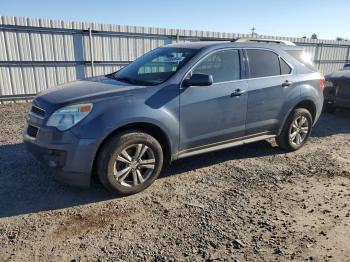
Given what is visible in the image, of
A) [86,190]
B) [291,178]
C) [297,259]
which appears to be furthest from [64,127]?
[291,178]

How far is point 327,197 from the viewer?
12.9 feet

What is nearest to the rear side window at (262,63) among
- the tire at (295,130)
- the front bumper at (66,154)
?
the tire at (295,130)

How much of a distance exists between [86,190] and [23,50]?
7158 millimetres

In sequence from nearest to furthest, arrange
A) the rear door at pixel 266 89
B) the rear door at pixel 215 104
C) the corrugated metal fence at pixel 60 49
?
the rear door at pixel 215 104 < the rear door at pixel 266 89 < the corrugated metal fence at pixel 60 49

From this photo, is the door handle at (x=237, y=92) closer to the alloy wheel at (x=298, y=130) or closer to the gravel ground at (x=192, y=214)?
the gravel ground at (x=192, y=214)

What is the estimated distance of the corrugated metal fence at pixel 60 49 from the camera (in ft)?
30.3

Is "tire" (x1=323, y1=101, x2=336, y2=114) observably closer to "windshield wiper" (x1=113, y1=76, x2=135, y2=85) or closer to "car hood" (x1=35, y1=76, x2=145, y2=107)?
"windshield wiper" (x1=113, y1=76, x2=135, y2=85)

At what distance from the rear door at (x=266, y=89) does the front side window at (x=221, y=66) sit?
0.79 feet

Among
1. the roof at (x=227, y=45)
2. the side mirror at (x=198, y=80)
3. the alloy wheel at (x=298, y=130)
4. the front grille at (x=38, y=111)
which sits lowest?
the alloy wheel at (x=298, y=130)

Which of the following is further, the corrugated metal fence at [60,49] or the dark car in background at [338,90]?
the corrugated metal fence at [60,49]

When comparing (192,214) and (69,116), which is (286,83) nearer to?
(192,214)

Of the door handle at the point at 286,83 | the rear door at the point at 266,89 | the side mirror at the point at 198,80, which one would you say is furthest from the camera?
the door handle at the point at 286,83

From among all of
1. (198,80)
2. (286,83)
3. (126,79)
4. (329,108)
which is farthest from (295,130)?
(329,108)

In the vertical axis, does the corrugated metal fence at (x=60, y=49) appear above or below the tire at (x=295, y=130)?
above
